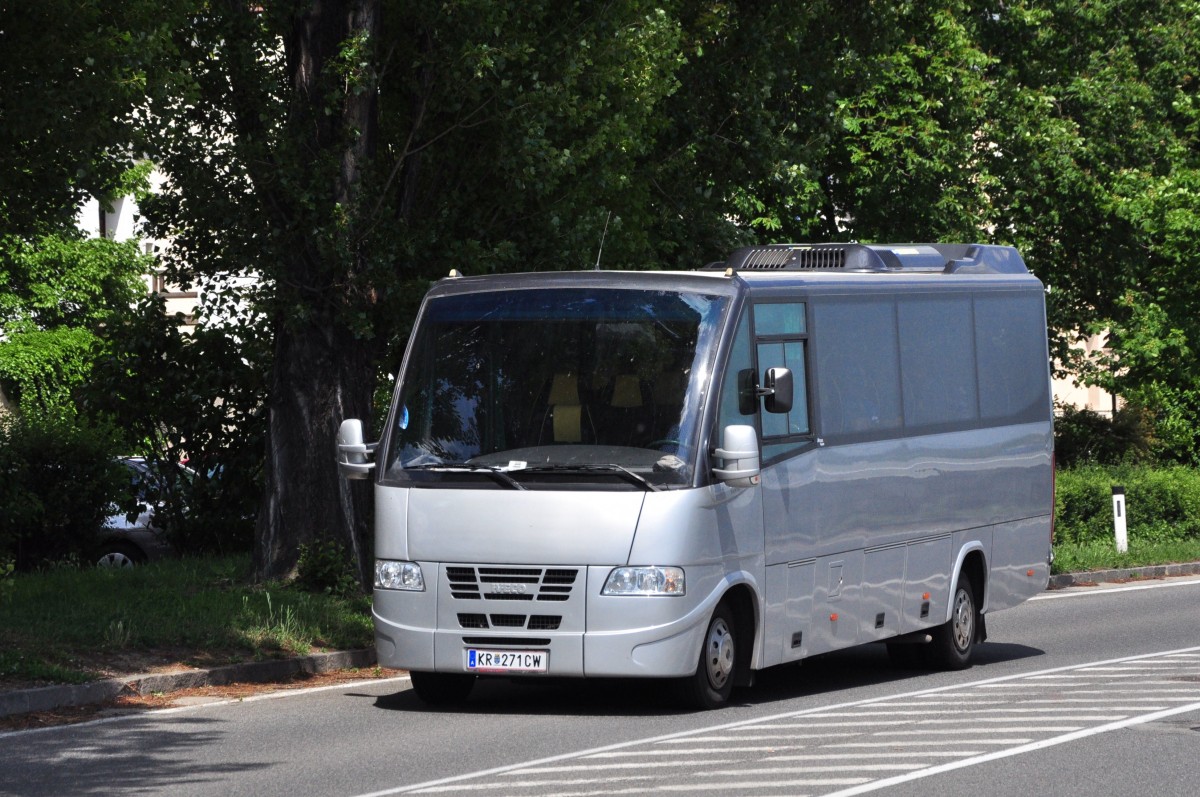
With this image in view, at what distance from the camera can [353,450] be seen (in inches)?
488

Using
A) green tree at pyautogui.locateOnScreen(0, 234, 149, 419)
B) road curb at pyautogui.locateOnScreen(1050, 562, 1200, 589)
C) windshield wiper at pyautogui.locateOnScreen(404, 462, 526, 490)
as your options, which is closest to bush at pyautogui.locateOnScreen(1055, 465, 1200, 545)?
road curb at pyautogui.locateOnScreen(1050, 562, 1200, 589)

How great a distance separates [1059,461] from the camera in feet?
122

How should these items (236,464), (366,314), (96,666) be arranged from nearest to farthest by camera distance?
(96,666)
(366,314)
(236,464)

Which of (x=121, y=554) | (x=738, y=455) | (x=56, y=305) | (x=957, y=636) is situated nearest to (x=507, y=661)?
(x=738, y=455)

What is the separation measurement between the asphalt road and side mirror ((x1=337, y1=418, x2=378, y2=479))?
4.99 feet

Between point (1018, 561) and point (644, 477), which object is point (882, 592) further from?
point (644, 477)

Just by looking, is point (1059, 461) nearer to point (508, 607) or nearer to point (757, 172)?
point (757, 172)

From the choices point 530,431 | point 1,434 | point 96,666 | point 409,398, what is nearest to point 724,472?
point 530,431

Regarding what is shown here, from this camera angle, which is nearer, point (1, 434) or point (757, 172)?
point (1, 434)

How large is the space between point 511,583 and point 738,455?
61.9 inches

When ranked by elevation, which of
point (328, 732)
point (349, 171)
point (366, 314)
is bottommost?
point (328, 732)

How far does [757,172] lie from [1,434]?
30.4ft

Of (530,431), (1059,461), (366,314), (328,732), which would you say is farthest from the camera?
(1059,461)

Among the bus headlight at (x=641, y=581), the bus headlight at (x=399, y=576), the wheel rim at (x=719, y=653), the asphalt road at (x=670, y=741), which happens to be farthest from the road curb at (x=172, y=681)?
the wheel rim at (x=719, y=653)
